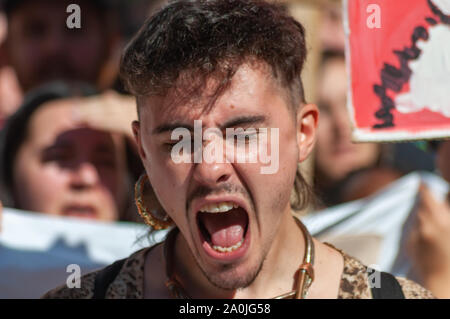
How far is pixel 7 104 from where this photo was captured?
395 centimetres

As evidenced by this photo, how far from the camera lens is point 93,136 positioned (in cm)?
318

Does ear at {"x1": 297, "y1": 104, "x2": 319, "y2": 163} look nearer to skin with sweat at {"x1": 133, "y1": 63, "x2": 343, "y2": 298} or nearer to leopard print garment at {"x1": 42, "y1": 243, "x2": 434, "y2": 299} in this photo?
skin with sweat at {"x1": 133, "y1": 63, "x2": 343, "y2": 298}

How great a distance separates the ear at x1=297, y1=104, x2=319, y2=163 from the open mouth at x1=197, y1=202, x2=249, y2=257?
8.4 inches

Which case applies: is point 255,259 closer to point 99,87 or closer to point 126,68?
point 126,68

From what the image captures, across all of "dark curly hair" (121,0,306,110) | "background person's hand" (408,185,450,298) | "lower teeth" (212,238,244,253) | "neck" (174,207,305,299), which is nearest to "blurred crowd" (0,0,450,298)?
"background person's hand" (408,185,450,298)

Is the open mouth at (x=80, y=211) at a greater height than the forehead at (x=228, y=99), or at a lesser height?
lesser

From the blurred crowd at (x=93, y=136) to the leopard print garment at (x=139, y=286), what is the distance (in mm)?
1043

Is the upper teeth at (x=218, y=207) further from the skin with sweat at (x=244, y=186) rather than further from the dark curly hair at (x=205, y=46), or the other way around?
the dark curly hair at (x=205, y=46)

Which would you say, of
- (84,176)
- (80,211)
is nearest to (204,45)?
(84,176)

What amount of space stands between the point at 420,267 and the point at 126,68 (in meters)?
1.73

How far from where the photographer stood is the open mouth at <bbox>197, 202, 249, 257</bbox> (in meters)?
1.60

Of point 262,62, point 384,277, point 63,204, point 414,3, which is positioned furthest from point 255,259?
point 63,204

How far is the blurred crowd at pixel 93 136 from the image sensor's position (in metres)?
3.12

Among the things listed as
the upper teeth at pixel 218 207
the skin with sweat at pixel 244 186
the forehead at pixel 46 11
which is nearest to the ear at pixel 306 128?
the skin with sweat at pixel 244 186
